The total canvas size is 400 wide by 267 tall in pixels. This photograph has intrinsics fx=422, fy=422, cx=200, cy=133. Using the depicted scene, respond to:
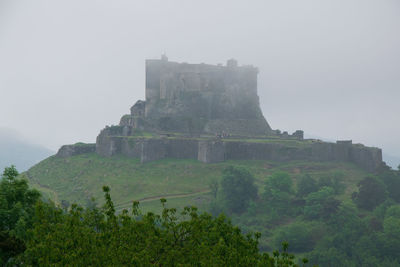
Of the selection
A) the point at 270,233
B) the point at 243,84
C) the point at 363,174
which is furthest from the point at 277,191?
the point at 243,84

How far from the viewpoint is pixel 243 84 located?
86.3 meters

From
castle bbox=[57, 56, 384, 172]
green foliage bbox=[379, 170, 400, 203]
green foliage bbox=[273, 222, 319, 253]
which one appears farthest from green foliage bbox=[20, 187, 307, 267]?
castle bbox=[57, 56, 384, 172]

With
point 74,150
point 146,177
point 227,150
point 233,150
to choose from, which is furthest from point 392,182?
point 74,150

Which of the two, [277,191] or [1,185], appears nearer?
[1,185]

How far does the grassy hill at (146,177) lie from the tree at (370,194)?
2.82 metres

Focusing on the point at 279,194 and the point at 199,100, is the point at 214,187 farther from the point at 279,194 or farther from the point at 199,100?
the point at 199,100

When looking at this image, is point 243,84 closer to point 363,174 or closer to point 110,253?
point 363,174

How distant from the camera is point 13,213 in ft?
63.3

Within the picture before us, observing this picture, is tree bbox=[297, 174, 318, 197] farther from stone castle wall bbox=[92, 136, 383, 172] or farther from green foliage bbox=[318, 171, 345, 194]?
stone castle wall bbox=[92, 136, 383, 172]

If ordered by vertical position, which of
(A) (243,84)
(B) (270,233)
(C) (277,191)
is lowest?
(B) (270,233)

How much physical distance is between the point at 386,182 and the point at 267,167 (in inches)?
651

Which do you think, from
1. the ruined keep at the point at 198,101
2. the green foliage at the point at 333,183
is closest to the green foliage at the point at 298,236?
the green foliage at the point at 333,183

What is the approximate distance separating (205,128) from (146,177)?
893 inches

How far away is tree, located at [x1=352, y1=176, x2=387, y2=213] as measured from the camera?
170ft
